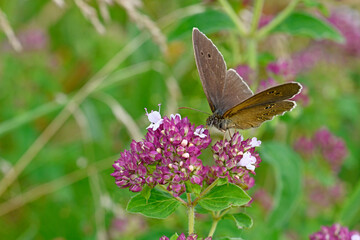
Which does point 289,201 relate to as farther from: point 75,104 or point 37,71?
point 37,71

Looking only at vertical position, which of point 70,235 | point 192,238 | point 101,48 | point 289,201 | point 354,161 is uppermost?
point 101,48

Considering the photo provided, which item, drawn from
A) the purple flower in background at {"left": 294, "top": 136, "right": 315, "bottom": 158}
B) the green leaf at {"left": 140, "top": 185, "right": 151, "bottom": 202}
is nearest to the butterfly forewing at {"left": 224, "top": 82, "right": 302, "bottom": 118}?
the green leaf at {"left": 140, "top": 185, "right": 151, "bottom": 202}

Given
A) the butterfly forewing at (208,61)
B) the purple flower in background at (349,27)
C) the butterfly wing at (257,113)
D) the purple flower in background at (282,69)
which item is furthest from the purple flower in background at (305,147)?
the butterfly forewing at (208,61)

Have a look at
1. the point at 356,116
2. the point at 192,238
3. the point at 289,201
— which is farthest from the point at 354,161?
the point at 192,238

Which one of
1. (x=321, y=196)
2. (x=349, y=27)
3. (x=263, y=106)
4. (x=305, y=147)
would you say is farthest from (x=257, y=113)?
(x=349, y=27)

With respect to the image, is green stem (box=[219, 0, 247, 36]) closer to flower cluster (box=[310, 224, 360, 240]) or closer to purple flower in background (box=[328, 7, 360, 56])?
flower cluster (box=[310, 224, 360, 240])

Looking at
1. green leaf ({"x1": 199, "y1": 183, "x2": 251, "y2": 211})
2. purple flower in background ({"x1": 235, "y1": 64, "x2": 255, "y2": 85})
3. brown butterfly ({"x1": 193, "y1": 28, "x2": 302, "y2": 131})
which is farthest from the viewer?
purple flower in background ({"x1": 235, "y1": 64, "x2": 255, "y2": 85})
